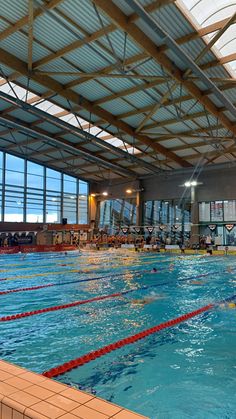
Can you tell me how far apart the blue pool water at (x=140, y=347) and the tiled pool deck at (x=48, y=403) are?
126 centimetres

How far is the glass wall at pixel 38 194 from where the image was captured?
76.8 feet

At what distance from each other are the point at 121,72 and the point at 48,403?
10.1 m

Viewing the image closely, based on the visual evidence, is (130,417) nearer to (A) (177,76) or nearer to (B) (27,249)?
(A) (177,76)

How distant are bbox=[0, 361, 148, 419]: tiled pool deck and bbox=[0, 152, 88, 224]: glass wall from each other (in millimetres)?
22902

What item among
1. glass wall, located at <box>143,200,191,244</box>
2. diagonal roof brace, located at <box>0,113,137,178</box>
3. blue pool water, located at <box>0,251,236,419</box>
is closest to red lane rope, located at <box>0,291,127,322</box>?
blue pool water, located at <box>0,251,236,419</box>

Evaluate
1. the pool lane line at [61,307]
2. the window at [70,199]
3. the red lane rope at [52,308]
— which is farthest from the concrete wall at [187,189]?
the red lane rope at [52,308]

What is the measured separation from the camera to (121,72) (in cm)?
1009

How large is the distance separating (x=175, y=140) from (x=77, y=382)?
17.5 m

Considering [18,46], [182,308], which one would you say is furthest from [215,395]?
[18,46]

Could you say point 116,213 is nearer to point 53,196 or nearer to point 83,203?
point 83,203

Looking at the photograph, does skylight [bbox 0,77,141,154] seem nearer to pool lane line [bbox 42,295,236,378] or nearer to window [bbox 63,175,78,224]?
window [bbox 63,175,78,224]

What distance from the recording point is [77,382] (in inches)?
115

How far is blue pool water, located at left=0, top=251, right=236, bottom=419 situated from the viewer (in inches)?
108

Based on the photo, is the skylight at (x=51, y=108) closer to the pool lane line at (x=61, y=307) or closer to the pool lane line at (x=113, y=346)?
the pool lane line at (x=61, y=307)
